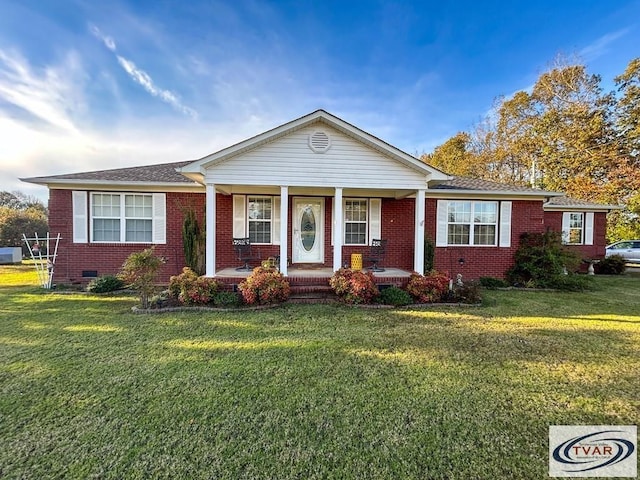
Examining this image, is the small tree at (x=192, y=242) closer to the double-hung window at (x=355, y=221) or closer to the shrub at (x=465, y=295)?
the double-hung window at (x=355, y=221)

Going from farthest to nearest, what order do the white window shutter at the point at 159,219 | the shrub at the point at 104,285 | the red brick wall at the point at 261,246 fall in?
the white window shutter at the point at 159,219
the red brick wall at the point at 261,246
the shrub at the point at 104,285

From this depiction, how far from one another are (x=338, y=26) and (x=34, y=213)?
25629mm

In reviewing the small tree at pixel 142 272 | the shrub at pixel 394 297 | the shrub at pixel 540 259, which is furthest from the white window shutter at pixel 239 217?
the shrub at pixel 540 259

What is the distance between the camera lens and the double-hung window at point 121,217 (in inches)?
357

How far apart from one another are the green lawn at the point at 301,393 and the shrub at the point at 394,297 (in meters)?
1.16

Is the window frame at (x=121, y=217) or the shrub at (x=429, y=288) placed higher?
the window frame at (x=121, y=217)

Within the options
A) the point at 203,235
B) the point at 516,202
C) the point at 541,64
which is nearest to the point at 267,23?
the point at 203,235

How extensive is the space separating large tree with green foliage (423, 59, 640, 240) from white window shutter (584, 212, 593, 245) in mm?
6873

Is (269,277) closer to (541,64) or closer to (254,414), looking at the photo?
(254,414)

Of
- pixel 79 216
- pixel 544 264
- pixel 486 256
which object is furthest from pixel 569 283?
pixel 79 216

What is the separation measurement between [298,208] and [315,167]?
8.22 feet

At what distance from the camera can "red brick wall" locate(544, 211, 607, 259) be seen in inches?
496
